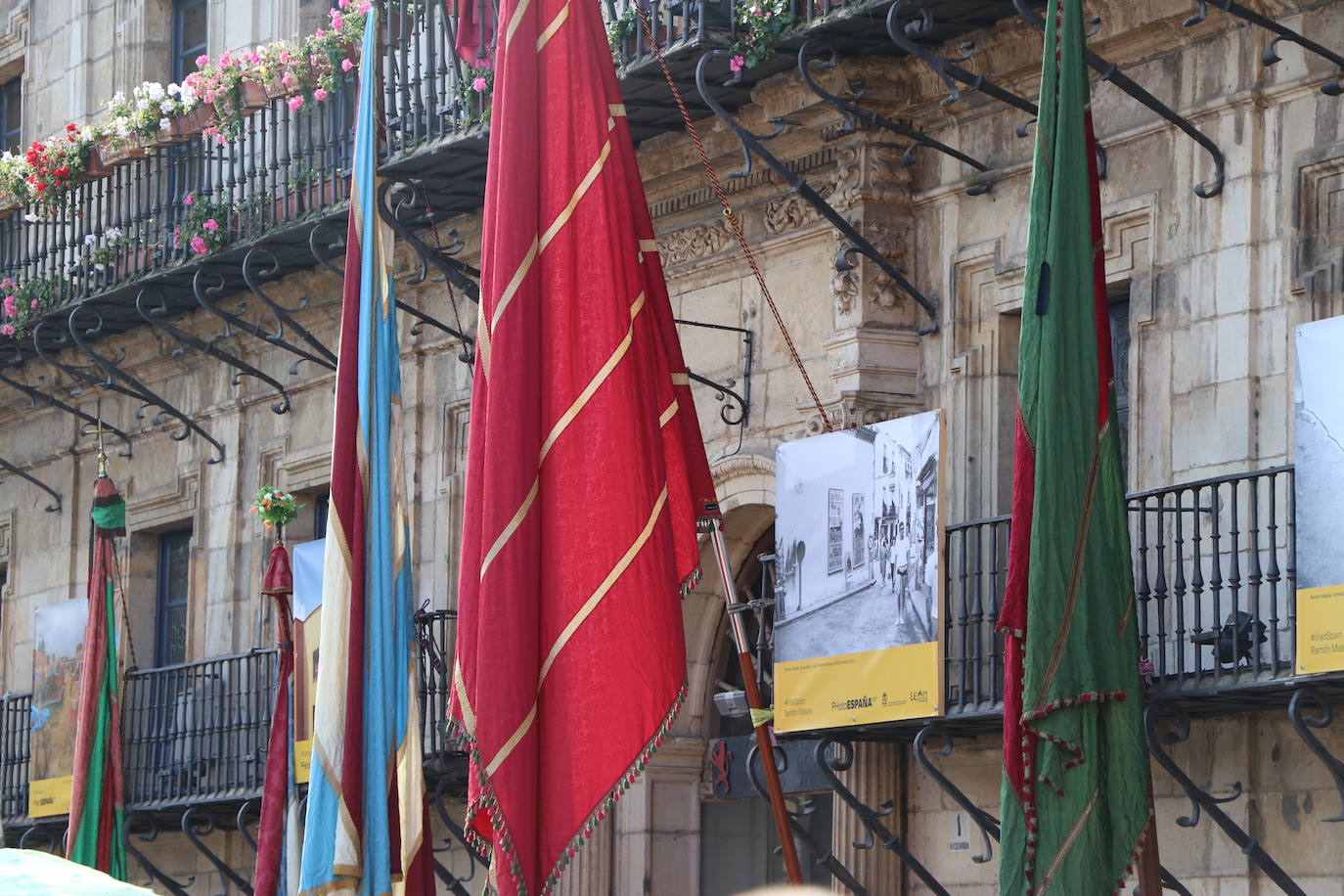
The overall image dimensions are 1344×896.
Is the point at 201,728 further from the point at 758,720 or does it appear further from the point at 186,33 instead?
the point at 758,720

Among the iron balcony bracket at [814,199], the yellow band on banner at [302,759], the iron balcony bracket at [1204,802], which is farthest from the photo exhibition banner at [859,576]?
the yellow band on banner at [302,759]

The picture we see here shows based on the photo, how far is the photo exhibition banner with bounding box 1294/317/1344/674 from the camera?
8.66m

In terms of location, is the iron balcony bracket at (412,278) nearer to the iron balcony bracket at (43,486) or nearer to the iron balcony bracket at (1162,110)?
the iron balcony bracket at (43,486)

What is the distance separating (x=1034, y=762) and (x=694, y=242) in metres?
6.25

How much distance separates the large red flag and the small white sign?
5.18m

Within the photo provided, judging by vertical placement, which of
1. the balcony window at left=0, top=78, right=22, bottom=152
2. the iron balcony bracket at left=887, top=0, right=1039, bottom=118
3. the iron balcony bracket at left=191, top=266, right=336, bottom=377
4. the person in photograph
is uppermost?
the balcony window at left=0, top=78, right=22, bottom=152

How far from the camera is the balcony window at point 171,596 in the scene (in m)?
17.4

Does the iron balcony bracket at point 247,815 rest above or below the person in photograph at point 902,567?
below

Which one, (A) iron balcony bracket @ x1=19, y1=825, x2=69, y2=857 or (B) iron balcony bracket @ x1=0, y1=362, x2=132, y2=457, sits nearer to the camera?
(A) iron balcony bracket @ x1=19, y1=825, x2=69, y2=857

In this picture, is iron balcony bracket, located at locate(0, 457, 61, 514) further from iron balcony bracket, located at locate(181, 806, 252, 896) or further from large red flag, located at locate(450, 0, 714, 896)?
large red flag, located at locate(450, 0, 714, 896)

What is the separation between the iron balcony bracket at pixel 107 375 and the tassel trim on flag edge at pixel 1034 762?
1021 centimetres

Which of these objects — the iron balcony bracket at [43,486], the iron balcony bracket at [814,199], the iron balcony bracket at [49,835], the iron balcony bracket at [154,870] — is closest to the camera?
the iron balcony bracket at [814,199]

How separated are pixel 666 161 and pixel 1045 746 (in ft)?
21.3

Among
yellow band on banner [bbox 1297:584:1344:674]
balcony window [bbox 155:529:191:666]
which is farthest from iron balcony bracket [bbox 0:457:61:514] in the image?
yellow band on banner [bbox 1297:584:1344:674]
